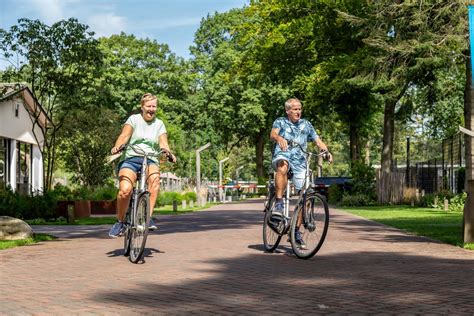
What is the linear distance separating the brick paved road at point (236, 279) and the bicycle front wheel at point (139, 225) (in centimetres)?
17

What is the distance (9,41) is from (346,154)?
9860 centimetres

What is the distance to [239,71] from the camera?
3856 centimetres

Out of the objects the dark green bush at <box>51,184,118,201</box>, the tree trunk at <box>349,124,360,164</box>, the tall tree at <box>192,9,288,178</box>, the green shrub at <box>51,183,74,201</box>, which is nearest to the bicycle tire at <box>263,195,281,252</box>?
the green shrub at <box>51,183,74,201</box>

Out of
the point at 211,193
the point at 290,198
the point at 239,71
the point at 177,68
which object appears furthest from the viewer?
the point at 177,68

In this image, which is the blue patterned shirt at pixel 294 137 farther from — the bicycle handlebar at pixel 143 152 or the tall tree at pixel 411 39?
the tall tree at pixel 411 39

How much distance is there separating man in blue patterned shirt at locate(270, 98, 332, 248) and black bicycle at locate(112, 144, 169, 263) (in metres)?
1.58

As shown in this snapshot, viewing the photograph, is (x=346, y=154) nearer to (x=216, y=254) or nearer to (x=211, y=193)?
(x=211, y=193)

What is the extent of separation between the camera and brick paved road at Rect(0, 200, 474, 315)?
234 inches

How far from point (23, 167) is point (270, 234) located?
974 inches

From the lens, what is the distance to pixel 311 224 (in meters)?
9.52

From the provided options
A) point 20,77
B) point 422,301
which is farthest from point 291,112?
point 20,77

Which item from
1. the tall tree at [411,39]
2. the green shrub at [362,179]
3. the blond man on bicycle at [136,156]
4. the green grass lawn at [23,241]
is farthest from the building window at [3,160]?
the blond man on bicycle at [136,156]

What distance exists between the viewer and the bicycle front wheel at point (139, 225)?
888 cm

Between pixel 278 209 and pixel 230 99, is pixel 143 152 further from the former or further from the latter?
pixel 230 99
